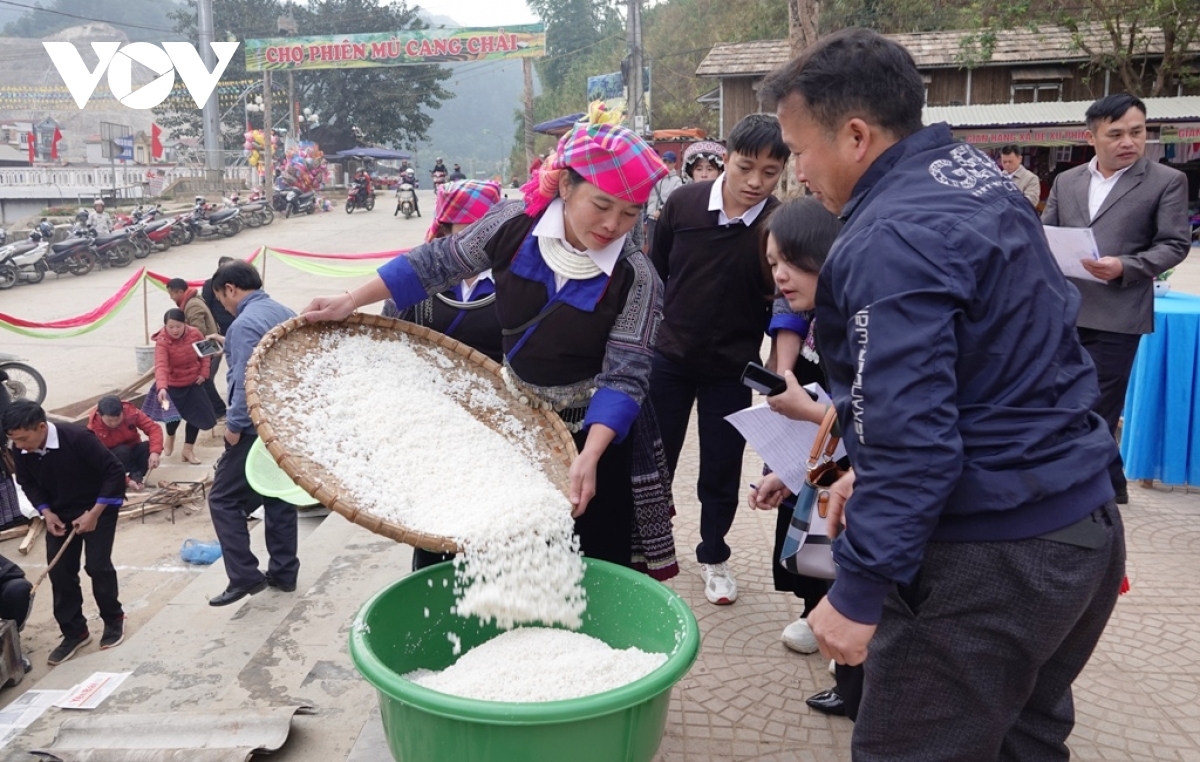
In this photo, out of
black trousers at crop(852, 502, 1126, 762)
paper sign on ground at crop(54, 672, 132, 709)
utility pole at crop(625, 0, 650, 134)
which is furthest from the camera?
utility pole at crop(625, 0, 650, 134)

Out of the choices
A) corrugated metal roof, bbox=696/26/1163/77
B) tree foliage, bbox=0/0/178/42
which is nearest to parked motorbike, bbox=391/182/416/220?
corrugated metal roof, bbox=696/26/1163/77

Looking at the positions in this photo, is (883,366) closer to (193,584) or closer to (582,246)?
(582,246)

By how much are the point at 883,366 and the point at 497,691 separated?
0.99 metres

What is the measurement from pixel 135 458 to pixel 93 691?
3.20m

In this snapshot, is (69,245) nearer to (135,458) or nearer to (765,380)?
(135,458)

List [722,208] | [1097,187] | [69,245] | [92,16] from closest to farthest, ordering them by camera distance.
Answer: [722,208] < [1097,187] < [69,245] < [92,16]

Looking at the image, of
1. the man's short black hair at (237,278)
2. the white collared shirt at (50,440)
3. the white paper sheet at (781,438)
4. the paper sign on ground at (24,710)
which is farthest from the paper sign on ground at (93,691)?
the white paper sheet at (781,438)

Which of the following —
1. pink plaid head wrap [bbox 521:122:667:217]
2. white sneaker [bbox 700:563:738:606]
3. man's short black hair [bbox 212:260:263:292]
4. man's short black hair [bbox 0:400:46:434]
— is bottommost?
white sneaker [bbox 700:563:738:606]

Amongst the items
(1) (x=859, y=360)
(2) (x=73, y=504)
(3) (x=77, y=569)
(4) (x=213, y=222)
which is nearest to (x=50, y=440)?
(2) (x=73, y=504)

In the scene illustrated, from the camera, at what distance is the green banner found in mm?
30734

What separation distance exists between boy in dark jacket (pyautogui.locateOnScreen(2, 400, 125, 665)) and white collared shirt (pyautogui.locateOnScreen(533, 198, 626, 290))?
3385 mm

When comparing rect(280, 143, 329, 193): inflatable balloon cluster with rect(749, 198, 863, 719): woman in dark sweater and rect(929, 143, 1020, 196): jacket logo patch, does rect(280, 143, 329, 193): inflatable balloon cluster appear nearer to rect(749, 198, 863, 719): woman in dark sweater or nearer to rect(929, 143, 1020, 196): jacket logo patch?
rect(749, 198, 863, 719): woman in dark sweater

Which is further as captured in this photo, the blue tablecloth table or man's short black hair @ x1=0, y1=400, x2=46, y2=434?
man's short black hair @ x1=0, y1=400, x2=46, y2=434

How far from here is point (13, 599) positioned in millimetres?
4527
